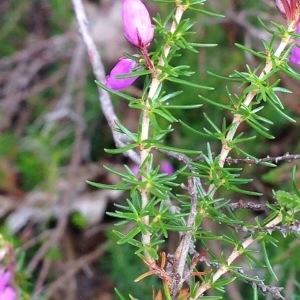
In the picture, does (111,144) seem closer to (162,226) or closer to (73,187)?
(73,187)

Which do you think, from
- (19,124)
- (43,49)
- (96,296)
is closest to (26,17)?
(43,49)

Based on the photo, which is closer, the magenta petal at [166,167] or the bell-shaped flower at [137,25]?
the bell-shaped flower at [137,25]

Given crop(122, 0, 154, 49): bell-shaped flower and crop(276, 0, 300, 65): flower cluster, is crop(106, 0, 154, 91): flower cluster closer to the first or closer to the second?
crop(122, 0, 154, 49): bell-shaped flower

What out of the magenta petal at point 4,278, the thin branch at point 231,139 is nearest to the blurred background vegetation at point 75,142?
the magenta petal at point 4,278

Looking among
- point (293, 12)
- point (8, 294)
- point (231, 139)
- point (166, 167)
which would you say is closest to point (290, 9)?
point (293, 12)

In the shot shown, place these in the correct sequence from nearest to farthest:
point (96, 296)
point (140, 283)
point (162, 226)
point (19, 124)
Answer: point (162, 226), point (140, 283), point (96, 296), point (19, 124)

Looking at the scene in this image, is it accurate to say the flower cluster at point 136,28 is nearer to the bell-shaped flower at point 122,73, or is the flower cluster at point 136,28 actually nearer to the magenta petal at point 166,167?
the bell-shaped flower at point 122,73

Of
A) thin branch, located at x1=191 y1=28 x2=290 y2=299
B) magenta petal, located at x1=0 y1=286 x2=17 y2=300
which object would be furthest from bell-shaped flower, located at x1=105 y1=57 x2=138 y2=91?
magenta petal, located at x1=0 y1=286 x2=17 y2=300
